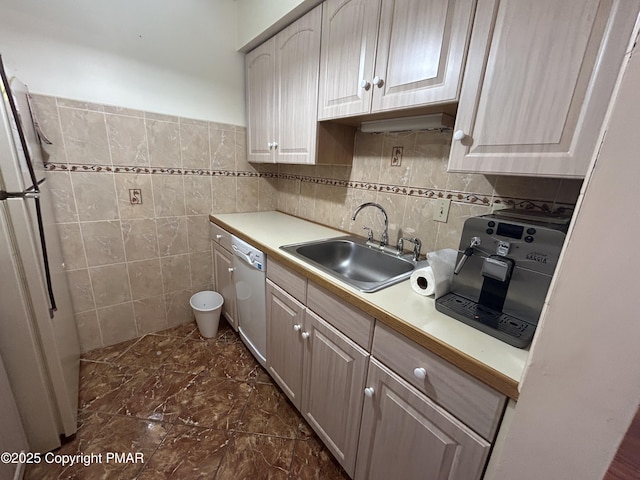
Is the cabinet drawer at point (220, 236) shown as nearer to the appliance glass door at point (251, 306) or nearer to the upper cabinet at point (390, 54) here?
the appliance glass door at point (251, 306)

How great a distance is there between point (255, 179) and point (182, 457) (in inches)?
74.2

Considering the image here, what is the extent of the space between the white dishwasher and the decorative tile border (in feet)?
2.27

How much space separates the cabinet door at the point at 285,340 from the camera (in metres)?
1.28

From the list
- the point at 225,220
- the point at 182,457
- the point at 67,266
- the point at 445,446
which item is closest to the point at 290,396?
the point at 182,457

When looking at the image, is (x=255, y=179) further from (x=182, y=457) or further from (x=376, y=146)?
(x=182, y=457)

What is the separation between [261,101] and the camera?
191 cm

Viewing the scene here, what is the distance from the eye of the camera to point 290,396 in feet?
4.65

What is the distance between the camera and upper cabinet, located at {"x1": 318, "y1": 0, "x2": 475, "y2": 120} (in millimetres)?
881

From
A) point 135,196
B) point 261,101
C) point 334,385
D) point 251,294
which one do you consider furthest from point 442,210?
point 135,196

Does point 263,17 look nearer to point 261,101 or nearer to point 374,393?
point 261,101

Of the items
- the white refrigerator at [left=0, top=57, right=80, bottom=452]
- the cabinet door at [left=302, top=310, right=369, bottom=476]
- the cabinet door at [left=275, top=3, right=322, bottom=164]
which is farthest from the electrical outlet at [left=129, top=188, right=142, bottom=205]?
the cabinet door at [left=302, top=310, right=369, bottom=476]

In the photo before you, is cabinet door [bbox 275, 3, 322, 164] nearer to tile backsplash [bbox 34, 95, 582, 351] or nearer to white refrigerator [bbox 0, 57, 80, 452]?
tile backsplash [bbox 34, 95, 582, 351]

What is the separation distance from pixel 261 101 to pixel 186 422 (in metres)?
2.07

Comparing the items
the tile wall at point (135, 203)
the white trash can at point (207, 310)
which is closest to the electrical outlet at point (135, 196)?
the tile wall at point (135, 203)
